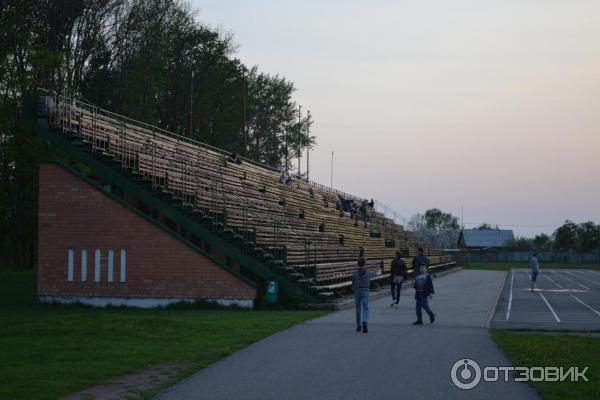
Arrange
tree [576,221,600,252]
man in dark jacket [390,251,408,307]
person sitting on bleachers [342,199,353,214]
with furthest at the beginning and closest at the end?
tree [576,221,600,252] < person sitting on bleachers [342,199,353,214] < man in dark jacket [390,251,408,307]

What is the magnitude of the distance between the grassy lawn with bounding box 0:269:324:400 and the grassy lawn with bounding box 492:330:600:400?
498 centimetres

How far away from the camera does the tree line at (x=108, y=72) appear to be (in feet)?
155

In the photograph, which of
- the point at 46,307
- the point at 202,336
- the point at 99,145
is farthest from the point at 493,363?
the point at 99,145

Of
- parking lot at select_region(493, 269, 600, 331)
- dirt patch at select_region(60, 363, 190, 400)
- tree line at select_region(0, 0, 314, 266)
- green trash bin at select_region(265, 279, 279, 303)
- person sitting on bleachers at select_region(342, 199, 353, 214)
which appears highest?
tree line at select_region(0, 0, 314, 266)

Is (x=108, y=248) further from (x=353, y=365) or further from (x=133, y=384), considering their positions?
(x=133, y=384)

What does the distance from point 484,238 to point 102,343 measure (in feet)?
558

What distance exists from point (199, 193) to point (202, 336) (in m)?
12.0

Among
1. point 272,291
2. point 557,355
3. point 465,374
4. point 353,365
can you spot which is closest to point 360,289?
point 557,355

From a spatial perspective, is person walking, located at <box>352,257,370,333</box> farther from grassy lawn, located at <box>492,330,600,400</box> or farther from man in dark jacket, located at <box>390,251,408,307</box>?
man in dark jacket, located at <box>390,251,408,307</box>

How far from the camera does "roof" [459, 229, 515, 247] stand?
586 feet

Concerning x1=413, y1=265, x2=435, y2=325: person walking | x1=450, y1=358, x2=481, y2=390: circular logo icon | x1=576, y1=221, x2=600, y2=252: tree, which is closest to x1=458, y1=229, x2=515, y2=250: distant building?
x1=576, y1=221, x2=600, y2=252: tree

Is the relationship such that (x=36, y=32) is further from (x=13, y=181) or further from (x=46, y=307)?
(x=46, y=307)

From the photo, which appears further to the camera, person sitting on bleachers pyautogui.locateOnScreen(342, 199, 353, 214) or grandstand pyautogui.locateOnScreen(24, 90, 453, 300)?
person sitting on bleachers pyautogui.locateOnScreen(342, 199, 353, 214)

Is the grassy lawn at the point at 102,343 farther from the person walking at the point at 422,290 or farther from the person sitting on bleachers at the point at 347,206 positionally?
the person sitting on bleachers at the point at 347,206
